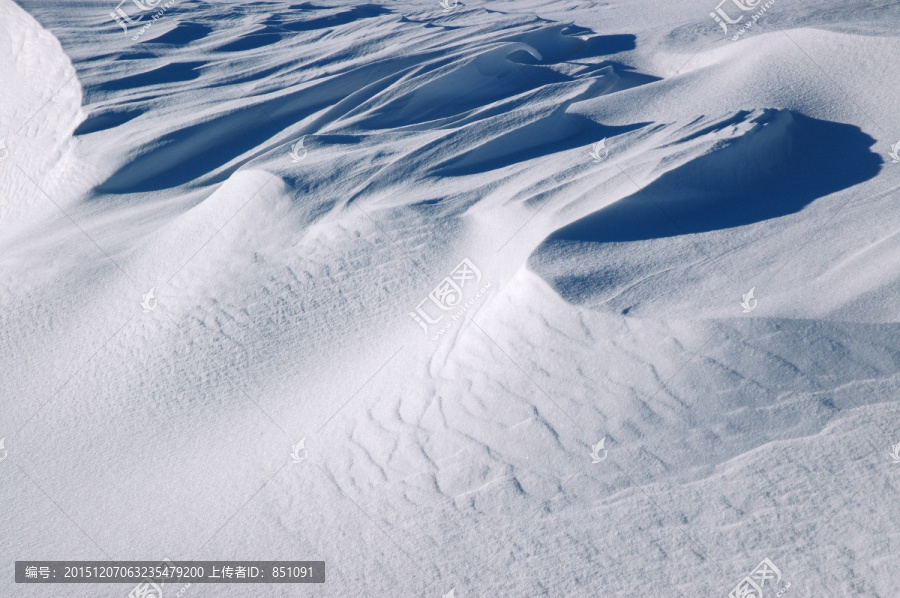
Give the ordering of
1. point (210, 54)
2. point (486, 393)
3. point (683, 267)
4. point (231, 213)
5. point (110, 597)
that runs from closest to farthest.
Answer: point (110, 597) < point (486, 393) < point (683, 267) < point (231, 213) < point (210, 54)

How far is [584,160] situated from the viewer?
4.18m

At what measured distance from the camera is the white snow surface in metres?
2.61

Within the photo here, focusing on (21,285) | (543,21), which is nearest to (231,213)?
(21,285)

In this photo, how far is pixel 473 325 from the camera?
10.9 feet

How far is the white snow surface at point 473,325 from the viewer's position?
2.61 metres

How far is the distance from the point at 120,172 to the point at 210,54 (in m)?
1.96

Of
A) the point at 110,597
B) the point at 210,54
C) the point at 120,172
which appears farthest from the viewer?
the point at 210,54

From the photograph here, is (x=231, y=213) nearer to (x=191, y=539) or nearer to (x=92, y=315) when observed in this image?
(x=92, y=315)

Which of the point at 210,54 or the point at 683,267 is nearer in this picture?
the point at 683,267

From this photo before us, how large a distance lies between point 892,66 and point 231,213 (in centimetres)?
445

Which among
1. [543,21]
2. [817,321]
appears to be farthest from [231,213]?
[543,21]

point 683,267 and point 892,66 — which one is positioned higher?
point 892,66

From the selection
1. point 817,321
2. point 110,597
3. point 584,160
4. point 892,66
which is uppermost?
point 892,66

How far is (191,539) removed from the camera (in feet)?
9.57
